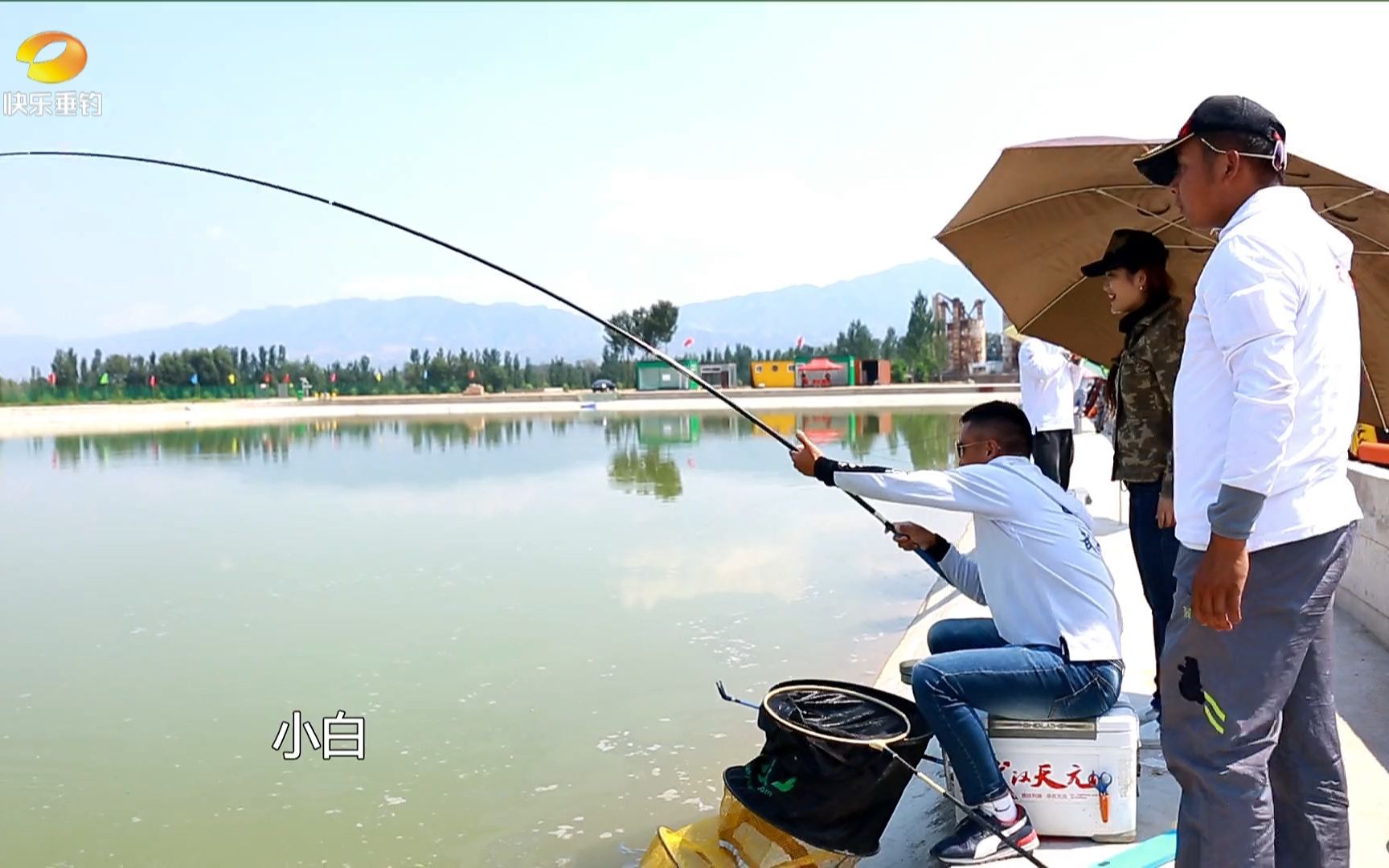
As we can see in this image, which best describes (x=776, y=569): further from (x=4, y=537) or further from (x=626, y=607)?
(x=4, y=537)

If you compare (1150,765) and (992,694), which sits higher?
(992,694)

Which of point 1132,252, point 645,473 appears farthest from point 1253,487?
point 645,473

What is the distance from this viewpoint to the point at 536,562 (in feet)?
27.6

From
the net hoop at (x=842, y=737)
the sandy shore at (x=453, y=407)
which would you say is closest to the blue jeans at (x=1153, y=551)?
the net hoop at (x=842, y=737)

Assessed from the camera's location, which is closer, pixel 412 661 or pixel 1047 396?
pixel 412 661

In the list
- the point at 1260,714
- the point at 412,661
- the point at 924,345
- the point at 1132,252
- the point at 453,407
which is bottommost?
the point at 412,661

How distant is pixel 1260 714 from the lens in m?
1.98

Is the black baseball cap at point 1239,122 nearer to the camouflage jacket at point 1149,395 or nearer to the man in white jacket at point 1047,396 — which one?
the camouflage jacket at point 1149,395

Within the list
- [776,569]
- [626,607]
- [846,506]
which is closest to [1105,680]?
[626,607]

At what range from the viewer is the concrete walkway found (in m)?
2.71

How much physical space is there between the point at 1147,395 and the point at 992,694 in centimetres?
138

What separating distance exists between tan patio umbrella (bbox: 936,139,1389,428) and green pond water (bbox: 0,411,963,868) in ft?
6.77

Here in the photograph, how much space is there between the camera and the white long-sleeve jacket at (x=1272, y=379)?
1832 millimetres

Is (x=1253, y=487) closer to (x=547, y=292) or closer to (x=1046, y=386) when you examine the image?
(x=547, y=292)
